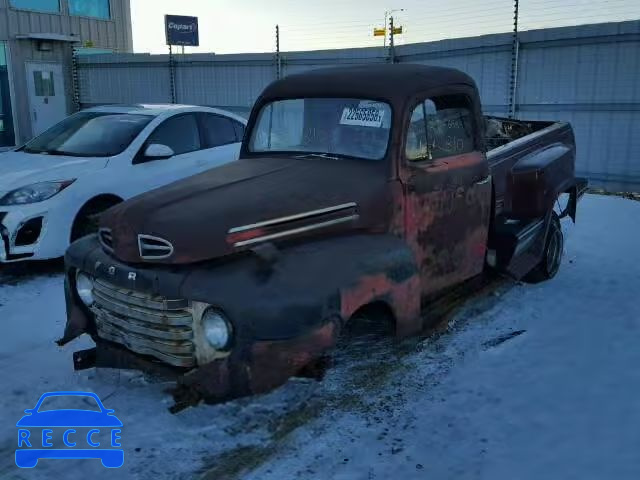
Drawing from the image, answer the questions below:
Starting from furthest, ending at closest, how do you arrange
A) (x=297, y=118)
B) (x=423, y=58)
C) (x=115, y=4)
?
1. (x=115, y=4)
2. (x=423, y=58)
3. (x=297, y=118)

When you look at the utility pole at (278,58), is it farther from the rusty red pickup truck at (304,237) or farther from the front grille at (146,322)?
the front grille at (146,322)

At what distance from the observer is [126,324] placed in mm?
3568

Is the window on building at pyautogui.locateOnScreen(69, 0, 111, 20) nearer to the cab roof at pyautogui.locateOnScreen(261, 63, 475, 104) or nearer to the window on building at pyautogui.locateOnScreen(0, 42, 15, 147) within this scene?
the window on building at pyautogui.locateOnScreen(0, 42, 15, 147)

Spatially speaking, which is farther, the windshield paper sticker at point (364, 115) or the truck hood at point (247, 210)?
the windshield paper sticker at point (364, 115)

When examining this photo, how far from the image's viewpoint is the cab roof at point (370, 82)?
169 inches

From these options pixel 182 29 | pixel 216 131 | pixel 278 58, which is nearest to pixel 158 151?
pixel 216 131

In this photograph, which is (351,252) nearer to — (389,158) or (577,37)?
(389,158)

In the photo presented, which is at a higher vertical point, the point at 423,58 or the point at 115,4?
the point at 115,4

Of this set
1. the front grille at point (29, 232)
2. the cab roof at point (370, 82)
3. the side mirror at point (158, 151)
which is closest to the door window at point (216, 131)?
the side mirror at point (158, 151)

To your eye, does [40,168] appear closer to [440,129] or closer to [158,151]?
[158,151]

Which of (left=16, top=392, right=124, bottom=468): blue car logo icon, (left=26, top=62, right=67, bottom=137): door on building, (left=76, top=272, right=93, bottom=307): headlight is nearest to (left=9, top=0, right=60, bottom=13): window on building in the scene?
(left=26, top=62, right=67, bottom=137): door on building

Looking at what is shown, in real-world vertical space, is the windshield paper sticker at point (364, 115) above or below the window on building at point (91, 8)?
below

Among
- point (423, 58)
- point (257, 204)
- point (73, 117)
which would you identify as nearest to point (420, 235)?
point (257, 204)

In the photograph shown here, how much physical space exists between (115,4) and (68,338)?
1759 centimetres
